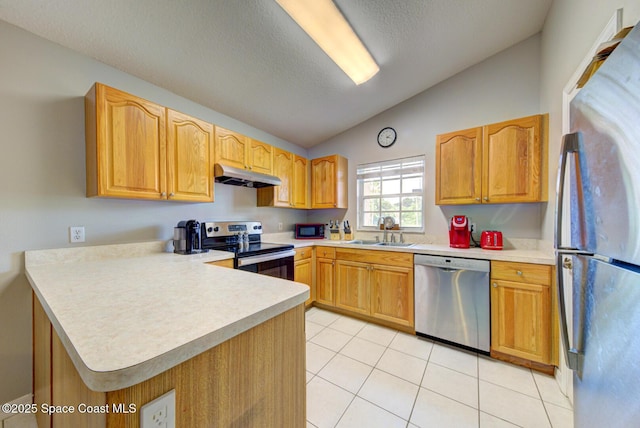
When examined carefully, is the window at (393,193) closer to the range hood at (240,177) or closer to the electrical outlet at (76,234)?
the range hood at (240,177)

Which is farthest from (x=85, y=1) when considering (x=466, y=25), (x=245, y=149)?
(x=466, y=25)

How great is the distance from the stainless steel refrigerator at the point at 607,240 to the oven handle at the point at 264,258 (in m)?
→ 1.97

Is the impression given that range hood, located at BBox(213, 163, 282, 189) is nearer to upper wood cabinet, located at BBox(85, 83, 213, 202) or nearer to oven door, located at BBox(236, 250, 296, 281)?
upper wood cabinet, located at BBox(85, 83, 213, 202)

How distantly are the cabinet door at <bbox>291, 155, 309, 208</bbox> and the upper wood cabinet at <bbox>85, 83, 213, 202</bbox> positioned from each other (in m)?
1.28

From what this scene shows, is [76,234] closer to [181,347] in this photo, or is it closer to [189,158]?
[189,158]

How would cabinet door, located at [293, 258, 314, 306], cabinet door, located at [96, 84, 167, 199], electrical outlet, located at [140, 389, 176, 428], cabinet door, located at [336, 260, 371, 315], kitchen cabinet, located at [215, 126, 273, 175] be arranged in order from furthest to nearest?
cabinet door, located at [293, 258, 314, 306] → cabinet door, located at [336, 260, 371, 315] → kitchen cabinet, located at [215, 126, 273, 175] → cabinet door, located at [96, 84, 167, 199] → electrical outlet, located at [140, 389, 176, 428]

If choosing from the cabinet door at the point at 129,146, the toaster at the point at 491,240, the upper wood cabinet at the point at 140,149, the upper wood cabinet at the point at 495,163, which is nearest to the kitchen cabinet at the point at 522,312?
the toaster at the point at 491,240

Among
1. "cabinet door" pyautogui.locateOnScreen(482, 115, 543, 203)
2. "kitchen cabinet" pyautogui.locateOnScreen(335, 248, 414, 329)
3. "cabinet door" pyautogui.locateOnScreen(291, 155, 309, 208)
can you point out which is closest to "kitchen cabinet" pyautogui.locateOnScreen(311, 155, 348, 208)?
"cabinet door" pyautogui.locateOnScreen(291, 155, 309, 208)

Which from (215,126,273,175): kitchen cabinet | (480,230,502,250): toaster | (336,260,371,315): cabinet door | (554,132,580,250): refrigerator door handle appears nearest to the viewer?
(554,132,580,250): refrigerator door handle

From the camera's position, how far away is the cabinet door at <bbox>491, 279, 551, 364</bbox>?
1759 millimetres

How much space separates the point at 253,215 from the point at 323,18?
215 centimetres

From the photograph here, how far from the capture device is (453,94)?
2.69 meters

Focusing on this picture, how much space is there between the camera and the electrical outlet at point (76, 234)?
1.65m

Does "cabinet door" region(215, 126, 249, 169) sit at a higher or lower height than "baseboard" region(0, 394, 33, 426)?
higher
